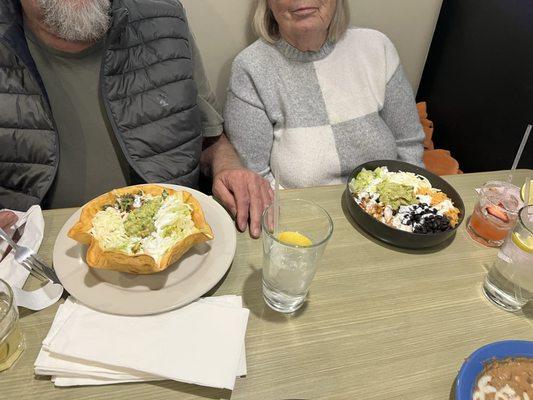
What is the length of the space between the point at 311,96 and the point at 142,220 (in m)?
0.92

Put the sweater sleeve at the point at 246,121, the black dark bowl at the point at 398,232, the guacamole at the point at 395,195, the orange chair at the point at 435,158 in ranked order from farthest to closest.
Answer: the orange chair at the point at 435,158 → the sweater sleeve at the point at 246,121 → the guacamole at the point at 395,195 → the black dark bowl at the point at 398,232

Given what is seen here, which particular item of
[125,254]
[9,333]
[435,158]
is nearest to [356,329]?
[125,254]

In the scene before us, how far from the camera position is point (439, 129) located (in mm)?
2355

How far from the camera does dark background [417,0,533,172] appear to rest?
70.7 inches

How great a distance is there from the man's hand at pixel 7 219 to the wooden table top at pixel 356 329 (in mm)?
76

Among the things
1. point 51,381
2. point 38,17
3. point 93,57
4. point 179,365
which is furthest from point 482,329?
point 38,17

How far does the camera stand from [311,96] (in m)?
1.55

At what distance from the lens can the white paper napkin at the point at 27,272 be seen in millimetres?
800

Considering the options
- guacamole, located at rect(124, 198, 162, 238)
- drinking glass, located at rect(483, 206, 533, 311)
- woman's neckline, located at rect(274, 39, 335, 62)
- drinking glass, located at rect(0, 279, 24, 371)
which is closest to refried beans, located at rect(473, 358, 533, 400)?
drinking glass, located at rect(483, 206, 533, 311)

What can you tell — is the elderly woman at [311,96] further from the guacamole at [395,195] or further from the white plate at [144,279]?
the white plate at [144,279]

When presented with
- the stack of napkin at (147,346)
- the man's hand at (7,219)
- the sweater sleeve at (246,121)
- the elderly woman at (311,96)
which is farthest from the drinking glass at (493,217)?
the man's hand at (7,219)

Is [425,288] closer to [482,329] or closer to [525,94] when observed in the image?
[482,329]

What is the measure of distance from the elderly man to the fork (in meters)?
0.44

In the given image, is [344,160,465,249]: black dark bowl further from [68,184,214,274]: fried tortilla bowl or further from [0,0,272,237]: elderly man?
[68,184,214,274]: fried tortilla bowl
